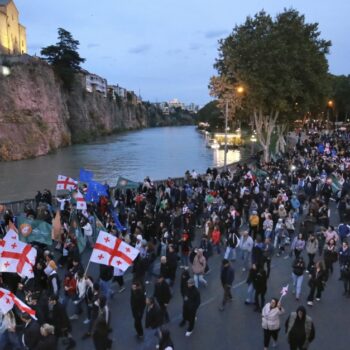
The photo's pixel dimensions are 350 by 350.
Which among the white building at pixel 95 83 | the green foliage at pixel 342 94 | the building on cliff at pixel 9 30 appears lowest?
the green foliage at pixel 342 94

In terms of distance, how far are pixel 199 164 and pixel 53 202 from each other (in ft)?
121

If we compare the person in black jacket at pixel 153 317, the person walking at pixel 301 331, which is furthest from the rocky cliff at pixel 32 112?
the person walking at pixel 301 331

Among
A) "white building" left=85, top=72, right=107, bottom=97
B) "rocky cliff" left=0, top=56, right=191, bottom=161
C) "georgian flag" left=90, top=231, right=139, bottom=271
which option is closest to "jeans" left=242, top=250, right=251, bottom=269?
"georgian flag" left=90, top=231, right=139, bottom=271

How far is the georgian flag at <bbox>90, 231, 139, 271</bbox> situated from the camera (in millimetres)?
9383

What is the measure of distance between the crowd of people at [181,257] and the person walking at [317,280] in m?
0.03

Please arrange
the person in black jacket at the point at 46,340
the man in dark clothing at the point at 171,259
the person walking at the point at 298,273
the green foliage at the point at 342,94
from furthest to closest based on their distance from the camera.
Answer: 1. the green foliage at the point at 342,94
2. the man in dark clothing at the point at 171,259
3. the person walking at the point at 298,273
4. the person in black jacket at the point at 46,340

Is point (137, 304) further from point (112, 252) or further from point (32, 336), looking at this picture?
point (32, 336)

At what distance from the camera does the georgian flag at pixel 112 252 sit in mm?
9383

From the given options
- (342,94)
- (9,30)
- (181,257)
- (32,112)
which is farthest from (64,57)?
(181,257)

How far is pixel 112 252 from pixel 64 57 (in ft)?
278

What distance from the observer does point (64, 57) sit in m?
87.1

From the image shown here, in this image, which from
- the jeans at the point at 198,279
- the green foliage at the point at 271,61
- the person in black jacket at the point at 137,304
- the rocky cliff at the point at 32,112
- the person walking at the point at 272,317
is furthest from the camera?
the rocky cliff at the point at 32,112

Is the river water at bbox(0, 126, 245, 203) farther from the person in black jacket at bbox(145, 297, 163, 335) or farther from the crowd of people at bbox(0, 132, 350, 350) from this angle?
the person in black jacket at bbox(145, 297, 163, 335)

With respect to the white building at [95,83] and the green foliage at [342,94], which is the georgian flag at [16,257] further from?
the white building at [95,83]
